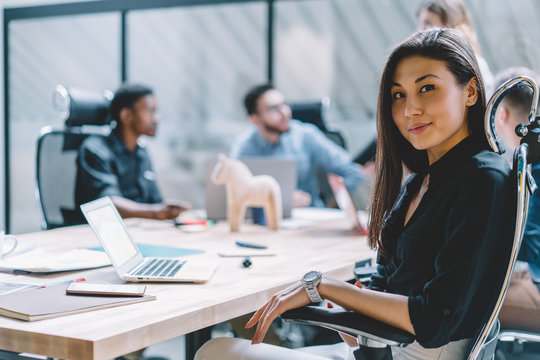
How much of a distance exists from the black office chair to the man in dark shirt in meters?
1.74

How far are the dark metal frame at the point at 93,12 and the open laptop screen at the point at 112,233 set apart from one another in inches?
120

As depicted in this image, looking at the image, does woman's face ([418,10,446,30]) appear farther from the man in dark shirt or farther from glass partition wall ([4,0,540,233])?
glass partition wall ([4,0,540,233])

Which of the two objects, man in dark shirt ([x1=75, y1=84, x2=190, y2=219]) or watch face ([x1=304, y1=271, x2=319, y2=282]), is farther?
man in dark shirt ([x1=75, y1=84, x2=190, y2=219])

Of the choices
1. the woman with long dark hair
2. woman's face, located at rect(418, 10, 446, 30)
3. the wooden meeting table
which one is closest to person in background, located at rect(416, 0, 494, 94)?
woman's face, located at rect(418, 10, 446, 30)

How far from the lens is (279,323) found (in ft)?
11.0

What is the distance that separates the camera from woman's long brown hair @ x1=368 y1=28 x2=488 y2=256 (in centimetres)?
121

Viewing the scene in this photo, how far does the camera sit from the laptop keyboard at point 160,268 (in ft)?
4.71

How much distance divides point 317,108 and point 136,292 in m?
2.62

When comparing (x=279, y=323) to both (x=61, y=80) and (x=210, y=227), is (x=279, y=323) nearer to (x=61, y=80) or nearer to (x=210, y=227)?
(x=210, y=227)

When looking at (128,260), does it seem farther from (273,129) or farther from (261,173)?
(273,129)

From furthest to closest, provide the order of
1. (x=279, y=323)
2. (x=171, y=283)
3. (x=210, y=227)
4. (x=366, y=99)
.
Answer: (x=366, y=99) → (x=279, y=323) → (x=210, y=227) → (x=171, y=283)

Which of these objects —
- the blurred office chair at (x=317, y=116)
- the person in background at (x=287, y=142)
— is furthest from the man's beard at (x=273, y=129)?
the blurred office chair at (x=317, y=116)

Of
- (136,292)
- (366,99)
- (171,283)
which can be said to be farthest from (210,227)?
(366,99)

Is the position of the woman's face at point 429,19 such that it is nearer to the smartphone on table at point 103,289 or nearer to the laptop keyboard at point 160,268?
the laptop keyboard at point 160,268
